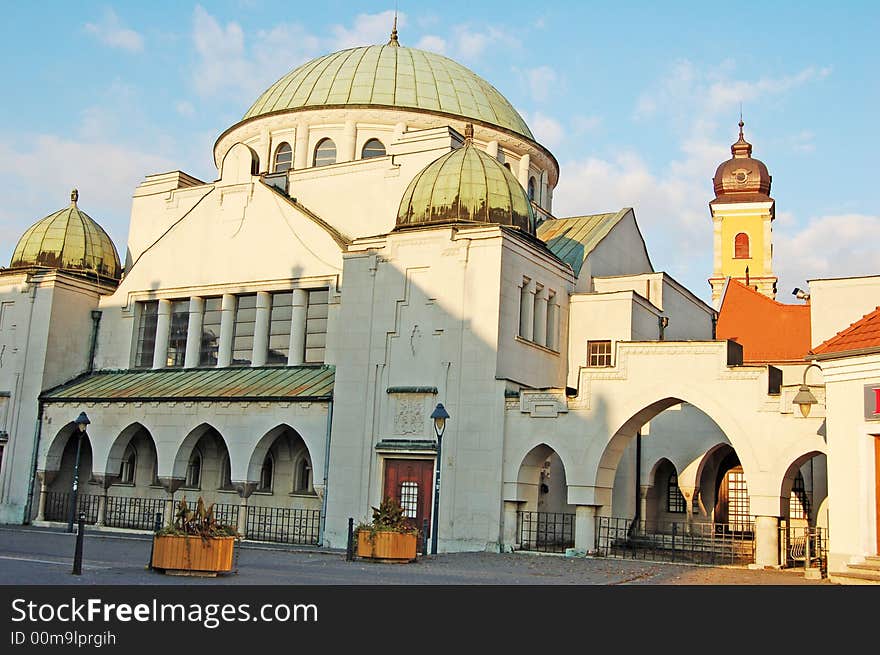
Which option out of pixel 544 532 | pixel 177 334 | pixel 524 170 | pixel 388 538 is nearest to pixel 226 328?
pixel 177 334

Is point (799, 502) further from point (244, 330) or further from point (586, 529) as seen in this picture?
point (244, 330)

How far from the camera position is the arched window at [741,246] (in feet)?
267

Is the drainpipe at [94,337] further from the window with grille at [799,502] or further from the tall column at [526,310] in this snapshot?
the window with grille at [799,502]

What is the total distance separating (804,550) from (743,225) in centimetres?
6100

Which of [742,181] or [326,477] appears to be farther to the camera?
[742,181]

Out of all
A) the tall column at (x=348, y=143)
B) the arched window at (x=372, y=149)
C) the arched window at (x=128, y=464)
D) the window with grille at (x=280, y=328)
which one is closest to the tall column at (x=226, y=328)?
the window with grille at (x=280, y=328)

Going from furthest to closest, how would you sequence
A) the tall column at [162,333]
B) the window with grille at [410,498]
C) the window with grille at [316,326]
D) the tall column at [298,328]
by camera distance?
the tall column at [162,333]
the tall column at [298,328]
the window with grille at [316,326]
the window with grille at [410,498]

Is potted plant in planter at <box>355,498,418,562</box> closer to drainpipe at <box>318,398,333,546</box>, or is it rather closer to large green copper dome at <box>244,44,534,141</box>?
drainpipe at <box>318,398,333,546</box>

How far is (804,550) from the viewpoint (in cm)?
2477

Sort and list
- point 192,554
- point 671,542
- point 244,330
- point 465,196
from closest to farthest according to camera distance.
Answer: point 192,554 → point 465,196 → point 671,542 → point 244,330

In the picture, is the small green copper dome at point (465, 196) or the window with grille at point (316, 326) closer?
the small green copper dome at point (465, 196)

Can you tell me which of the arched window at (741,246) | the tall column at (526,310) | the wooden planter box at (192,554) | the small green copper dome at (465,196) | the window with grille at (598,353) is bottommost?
the wooden planter box at (192,554)

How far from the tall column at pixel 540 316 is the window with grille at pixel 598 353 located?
5.75 feet

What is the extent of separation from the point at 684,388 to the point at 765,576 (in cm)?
594
